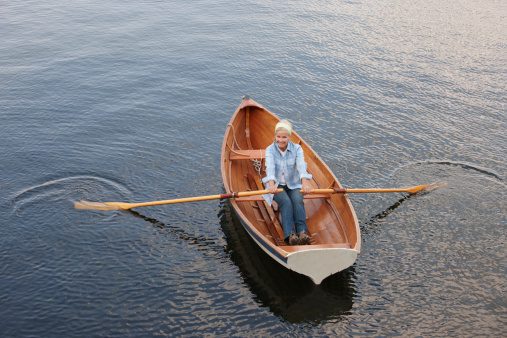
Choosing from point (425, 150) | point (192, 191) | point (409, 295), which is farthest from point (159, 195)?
point (425, 150)

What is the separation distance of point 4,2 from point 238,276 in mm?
25545

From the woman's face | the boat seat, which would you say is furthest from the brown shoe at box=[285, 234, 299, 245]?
the boat seat

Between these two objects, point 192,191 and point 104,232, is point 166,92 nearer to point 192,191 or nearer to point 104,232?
point 192,191

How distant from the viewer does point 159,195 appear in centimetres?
1198

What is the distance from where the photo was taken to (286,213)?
32.6 feet

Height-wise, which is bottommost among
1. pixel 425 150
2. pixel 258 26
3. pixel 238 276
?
pixel 238 276

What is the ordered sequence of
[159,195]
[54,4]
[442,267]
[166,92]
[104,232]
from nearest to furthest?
[442,267], [104,232], [159,195], [166,92], [54,4]

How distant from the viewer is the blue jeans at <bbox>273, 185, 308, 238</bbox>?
9875 mm

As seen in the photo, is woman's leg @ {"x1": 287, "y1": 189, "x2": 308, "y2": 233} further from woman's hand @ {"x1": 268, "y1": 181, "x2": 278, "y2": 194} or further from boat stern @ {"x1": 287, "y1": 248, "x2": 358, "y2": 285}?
boat stern @ {"x1": 287, "y1": 248, "x2": 358, "y2": 285}

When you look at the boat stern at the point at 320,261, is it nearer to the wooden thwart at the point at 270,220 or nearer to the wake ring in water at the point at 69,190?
the wooden thwart at the point at 270,220

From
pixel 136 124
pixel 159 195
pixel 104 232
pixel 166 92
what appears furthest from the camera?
pixel 166 92

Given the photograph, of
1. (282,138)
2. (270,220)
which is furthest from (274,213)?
(282,138)

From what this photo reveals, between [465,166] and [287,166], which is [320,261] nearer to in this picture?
[287,166]

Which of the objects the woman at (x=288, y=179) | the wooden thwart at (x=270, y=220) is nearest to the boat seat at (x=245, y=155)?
the wooden thwart at (x=270, y=220)
